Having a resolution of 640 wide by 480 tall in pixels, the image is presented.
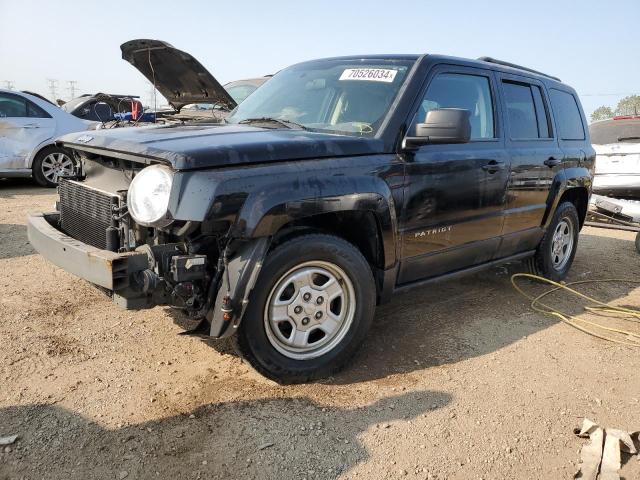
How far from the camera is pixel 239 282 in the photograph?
2697 millimetres

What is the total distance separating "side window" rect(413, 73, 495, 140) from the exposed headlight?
170 cm

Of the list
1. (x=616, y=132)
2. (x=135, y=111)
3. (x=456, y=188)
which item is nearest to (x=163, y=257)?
(x=456, y=188)

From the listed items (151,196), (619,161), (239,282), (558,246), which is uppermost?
(151,196)

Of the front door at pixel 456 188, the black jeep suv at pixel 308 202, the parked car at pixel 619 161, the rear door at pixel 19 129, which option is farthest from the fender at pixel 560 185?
the rear door at pixel 19 129

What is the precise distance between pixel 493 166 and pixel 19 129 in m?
7.65

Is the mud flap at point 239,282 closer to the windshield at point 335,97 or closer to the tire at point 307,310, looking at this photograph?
the tire at point 307,310

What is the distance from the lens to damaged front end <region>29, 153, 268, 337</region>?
2.63 meters

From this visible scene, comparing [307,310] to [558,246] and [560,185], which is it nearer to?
[560,185]

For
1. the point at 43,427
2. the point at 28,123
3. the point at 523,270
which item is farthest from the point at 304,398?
the point at 28,123

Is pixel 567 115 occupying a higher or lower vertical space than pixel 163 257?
higher

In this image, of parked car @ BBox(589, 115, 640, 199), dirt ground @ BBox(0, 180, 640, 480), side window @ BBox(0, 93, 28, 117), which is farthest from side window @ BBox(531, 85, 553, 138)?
side window @ BBox(0, 93, 28, 117)

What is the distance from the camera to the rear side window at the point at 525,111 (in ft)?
14.5

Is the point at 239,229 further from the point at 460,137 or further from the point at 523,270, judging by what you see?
the point at 523,270

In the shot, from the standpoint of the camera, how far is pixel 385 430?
274 centimetres
